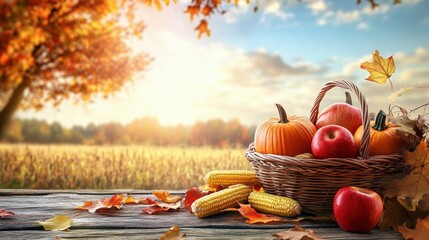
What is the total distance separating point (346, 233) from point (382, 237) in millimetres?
143

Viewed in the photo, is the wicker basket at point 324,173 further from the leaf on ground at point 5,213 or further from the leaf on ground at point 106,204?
the leaf on ground at point 5,213

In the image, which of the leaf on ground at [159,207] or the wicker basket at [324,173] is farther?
the leaf on ground at [159,207]

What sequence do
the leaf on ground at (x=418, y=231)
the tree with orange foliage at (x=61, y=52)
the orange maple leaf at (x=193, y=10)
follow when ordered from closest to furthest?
the leaf on ground at (x=418, y=231)
the orange maple leaf at (x=193, y=10)
the tree with orange foliage at (x=61, y=52)

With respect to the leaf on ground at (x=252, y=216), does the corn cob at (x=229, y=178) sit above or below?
above

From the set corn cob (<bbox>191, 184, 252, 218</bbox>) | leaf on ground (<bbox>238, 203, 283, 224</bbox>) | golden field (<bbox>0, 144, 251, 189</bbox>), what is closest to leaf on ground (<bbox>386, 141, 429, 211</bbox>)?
leaf on ground (<bbox>238, 203, 283, 224</bbox>)

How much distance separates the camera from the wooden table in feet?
6.18

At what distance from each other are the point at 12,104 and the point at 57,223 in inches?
292

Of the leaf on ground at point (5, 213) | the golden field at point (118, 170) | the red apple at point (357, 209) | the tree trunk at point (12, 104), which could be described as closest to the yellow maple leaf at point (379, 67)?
the red apple at point (357, 209)

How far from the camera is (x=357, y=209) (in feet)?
6.17

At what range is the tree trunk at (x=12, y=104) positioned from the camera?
865 centimetres

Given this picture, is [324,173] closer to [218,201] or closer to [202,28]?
[218,201]

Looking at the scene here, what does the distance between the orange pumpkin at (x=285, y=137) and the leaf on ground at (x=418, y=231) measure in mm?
557

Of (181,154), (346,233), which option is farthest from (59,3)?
(346,233)

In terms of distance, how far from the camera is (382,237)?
1904 mm
